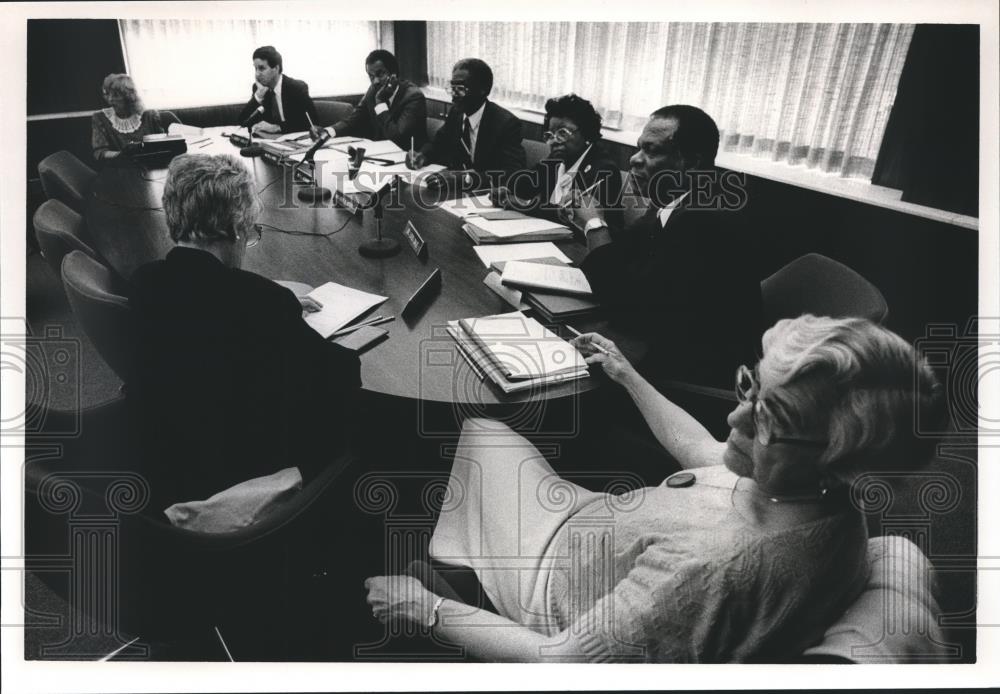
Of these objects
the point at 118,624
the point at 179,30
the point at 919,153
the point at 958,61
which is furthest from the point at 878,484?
the point at 179,30

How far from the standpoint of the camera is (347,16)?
1525 millimetres

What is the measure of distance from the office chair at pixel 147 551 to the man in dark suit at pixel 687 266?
2.64 feet

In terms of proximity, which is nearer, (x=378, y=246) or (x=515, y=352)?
(x=515, y=352)

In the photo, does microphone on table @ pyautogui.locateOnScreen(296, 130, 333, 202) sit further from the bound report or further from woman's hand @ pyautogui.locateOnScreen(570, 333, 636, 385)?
woman's hand @ pyautogui.locateOnScreen(570, 333, 636, 385)

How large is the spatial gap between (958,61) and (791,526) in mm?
1245

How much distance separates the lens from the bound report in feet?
4.64

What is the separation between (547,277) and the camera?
66.7 inches

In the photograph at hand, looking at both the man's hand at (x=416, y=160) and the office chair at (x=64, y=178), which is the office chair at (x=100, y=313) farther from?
the man's hand at (x=416, y=160)

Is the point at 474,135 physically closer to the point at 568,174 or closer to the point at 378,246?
the point at 568,174

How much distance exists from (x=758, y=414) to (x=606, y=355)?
0.36m

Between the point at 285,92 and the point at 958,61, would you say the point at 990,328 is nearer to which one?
the point at 958,61

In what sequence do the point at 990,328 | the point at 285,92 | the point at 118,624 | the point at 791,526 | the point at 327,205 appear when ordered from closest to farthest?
the point at 791,526
the point at 118,624
the point at 990,328
the point at 285,92
the point at 327,205

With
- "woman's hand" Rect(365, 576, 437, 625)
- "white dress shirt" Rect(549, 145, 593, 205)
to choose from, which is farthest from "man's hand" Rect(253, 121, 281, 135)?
"woman's hand" Rect(365, 576, 437, 625)

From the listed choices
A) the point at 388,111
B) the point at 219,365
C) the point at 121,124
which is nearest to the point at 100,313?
the point at 219,365
